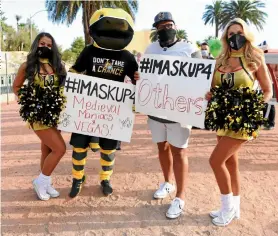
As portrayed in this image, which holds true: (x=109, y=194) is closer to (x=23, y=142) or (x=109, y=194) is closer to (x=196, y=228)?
(x=196, y=228)

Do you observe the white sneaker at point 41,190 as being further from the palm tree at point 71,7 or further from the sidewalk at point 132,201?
the palm tree at point 71,7

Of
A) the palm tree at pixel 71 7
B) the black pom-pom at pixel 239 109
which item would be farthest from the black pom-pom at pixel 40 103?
the palm tree at pixel 71 7

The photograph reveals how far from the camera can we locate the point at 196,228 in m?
2.95

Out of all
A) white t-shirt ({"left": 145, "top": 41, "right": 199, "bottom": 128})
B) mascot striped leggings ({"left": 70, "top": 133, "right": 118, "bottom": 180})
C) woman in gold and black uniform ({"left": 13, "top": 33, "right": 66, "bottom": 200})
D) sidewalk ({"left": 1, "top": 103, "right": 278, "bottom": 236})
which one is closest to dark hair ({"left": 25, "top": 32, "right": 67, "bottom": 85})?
woman in gold and black uniform ({"left": 13, "top": 33, "right": 66, "bottom": 200})

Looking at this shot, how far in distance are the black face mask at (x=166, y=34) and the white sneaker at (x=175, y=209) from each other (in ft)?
5.58

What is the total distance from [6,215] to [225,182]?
2289mm

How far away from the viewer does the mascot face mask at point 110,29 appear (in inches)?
130

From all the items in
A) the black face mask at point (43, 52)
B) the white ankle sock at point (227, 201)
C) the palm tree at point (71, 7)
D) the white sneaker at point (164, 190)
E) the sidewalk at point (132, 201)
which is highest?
the palm tree at point (71, 7)

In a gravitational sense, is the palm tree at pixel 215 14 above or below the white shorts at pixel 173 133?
above

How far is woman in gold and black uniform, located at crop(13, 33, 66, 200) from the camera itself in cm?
330

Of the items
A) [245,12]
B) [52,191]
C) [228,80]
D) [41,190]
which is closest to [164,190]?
[52,191]

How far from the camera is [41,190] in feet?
11.5

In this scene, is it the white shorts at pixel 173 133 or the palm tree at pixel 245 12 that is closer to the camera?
the white shorts at pixel 173 133

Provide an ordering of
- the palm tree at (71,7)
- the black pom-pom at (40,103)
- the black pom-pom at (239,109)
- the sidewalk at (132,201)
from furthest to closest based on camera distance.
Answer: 1. the palm tree at (71,7)
2. the black pom-pom at (40,103)
3. the sidewalk at (132,201)
4. the black pom-pom at (239,109)
